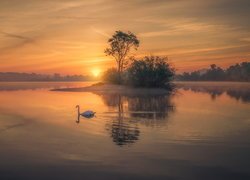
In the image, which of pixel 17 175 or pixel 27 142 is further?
pixel 27 142

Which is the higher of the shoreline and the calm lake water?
the shoreline

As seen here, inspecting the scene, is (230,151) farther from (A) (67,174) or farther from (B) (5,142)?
(B) (5,142)

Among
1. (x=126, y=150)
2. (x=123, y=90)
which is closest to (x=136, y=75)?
(x=123, y=90)

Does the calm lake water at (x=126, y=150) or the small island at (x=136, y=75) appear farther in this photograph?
the small island at (x=136, y=75)

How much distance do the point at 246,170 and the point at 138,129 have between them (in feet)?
31.4

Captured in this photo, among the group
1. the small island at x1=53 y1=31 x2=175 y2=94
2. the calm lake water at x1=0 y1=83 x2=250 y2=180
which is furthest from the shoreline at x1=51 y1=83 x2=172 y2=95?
the calm lake water at x1=0 y1=83 x2=250 y2=180

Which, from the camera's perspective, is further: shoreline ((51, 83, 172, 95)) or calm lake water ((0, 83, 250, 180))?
shoreline ((51, 83, 172, 95))

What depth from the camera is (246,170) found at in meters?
11.6

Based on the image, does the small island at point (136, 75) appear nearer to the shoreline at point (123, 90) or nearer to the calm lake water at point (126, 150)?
the shoreline at point (123, 90)

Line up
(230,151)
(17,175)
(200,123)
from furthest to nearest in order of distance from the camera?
(200,123), (230,151), (17,175)

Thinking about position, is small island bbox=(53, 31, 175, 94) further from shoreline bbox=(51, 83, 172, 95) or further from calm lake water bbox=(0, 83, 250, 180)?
calm lake water bbox=(0, 83, 250, 180)

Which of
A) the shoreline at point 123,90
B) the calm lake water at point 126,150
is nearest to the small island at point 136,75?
the shoreline at point 123,90

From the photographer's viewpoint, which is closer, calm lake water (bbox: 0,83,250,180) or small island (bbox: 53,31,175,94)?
calm lake water (bbox: 0,83,250,180)

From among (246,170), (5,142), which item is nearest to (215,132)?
(246,170)
